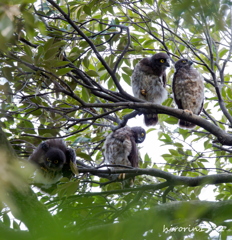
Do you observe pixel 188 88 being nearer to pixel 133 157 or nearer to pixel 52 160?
pixel 133 157

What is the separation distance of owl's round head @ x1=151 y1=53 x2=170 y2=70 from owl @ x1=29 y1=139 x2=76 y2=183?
2101mm

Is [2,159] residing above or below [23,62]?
below

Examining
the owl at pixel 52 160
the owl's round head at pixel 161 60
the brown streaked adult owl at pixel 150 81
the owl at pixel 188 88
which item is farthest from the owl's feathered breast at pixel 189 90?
the owl at pixel 52 160

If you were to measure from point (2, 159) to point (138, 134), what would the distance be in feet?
15.8

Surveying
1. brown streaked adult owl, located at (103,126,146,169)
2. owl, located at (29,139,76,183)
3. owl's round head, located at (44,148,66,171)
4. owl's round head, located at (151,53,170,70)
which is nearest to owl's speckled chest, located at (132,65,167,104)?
owl's round head, located at (151,53,170,70)

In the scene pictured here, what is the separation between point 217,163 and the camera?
4809 millimetres

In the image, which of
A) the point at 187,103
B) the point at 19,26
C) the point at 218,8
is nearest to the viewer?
the point at 218,8

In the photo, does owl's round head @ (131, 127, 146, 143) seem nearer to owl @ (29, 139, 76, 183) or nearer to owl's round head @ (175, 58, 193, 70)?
owl's round head @ (175, 58, 193, 70)

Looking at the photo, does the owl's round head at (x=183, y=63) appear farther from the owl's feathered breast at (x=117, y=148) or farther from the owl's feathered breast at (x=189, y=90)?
the owl's feathered breast at (x=117, y=148)

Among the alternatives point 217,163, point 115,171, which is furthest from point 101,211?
point 217,163

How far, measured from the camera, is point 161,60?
17.5ft

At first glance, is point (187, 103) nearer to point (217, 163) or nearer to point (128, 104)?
point (217, 163)

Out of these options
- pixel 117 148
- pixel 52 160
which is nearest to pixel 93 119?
pixel 52 160

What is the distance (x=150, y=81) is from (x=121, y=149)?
4.04ft
